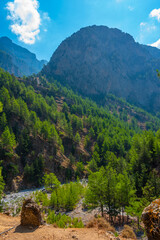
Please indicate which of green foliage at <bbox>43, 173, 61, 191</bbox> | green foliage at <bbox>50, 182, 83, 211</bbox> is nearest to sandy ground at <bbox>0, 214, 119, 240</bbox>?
green foliage at <bbox>50, 182, 83, 211</bbox>

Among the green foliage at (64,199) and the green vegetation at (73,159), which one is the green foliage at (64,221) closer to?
the green vegetation at (73,159)

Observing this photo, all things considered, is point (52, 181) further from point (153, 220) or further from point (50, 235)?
point (153, 220)

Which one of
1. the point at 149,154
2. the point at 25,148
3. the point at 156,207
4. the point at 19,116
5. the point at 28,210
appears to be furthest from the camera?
the point at 19,116

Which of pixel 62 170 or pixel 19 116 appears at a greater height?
pixel 19 116

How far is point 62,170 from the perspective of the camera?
229ft

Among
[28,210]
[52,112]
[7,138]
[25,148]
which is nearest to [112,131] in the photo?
[52,112]

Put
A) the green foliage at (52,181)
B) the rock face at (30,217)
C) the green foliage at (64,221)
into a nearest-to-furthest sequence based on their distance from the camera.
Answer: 1. the rock face at (30,217)
2. the green foliage at (64,221)
3. the green foliage at (52,181)

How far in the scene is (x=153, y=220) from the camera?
6852 mm

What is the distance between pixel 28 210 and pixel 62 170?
5950 centimetres

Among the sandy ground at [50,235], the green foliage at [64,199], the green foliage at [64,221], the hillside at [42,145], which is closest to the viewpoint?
the sandy ground at [50,235]

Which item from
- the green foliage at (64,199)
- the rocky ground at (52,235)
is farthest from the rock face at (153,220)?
the green foliage at (64,199)

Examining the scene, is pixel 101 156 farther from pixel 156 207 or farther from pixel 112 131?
pixel 156 207

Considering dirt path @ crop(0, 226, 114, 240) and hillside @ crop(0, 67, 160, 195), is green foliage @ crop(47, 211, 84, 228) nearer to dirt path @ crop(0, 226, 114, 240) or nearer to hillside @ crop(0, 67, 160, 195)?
dirt path @ crop(0, 226, 114, 240)

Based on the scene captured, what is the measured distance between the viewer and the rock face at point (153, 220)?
654 cm
